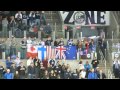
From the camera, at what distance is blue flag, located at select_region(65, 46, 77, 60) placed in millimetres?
8939

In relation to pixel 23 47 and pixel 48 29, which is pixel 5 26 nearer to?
pixel 23 47

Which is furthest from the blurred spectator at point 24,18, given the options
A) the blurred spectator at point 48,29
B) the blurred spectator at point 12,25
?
the blurred spectator at point 48,29

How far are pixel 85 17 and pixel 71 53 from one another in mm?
1049

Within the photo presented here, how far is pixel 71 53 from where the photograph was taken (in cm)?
900

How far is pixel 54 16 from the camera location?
9039 millimetres

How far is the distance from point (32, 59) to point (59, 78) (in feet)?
2.84

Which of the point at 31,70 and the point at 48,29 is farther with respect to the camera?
the point at 48,29

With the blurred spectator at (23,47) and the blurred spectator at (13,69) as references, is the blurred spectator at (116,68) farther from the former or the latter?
the blurred spectator at (13,69)

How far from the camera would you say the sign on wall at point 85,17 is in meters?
9.09

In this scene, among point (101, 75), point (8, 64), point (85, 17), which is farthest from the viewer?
point (85, 17)

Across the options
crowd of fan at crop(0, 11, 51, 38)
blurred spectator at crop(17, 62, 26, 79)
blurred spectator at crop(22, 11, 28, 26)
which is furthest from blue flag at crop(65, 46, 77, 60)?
blurred spectator at crop(22, 11, 28, 26)

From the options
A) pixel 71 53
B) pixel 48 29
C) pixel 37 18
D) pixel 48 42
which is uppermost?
pixel 37 18

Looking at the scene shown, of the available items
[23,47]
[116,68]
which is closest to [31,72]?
[23,47]
